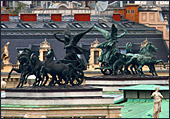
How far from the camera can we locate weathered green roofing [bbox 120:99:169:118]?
8225cm

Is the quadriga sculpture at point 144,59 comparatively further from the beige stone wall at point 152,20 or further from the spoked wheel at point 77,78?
the beige stone wall at point 152,20

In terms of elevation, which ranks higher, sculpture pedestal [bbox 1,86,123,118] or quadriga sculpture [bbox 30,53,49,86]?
quadriga sculpture [bbox 30,53,49,86]

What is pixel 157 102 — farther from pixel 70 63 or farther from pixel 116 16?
pixel 116 16

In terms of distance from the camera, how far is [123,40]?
435 ft

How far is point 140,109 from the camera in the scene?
283 ft

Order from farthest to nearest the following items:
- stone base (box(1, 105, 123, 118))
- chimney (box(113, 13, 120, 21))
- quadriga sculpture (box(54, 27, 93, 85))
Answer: chimney (box(113, 13, 120, 21)), quadriga sculpture (box(54, 27, 93, 85)), stone base (box(1, 105, 123, 118))

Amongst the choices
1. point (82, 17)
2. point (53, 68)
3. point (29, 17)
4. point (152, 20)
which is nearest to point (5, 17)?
point (29, 17)

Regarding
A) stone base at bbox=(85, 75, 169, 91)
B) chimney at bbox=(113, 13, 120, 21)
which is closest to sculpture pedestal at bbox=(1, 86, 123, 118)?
stone base at bbox=(85, 75, 169, 91)

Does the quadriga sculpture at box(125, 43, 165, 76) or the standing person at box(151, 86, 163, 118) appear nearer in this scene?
the standing person at box(151, 86, 163, 118)

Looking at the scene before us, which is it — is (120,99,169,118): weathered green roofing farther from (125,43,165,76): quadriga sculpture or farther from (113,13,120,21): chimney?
(113,13,120,21): chimney

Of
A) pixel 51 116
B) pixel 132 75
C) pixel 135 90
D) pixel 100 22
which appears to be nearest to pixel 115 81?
pixel 132 75

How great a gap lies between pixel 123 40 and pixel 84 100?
152ft

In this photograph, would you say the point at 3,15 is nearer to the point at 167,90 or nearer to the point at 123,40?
the point at 123,40

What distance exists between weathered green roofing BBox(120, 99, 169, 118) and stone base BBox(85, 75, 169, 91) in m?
14.5
